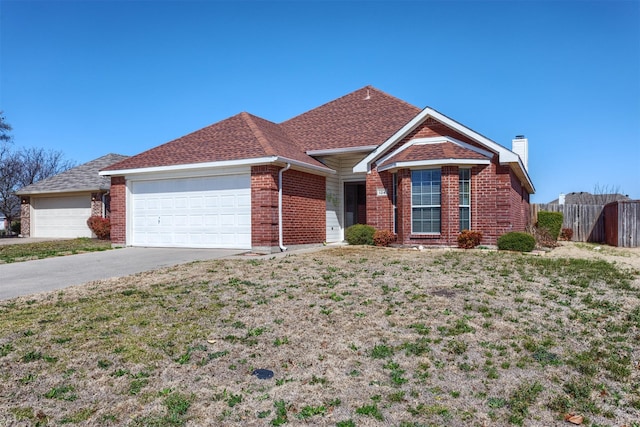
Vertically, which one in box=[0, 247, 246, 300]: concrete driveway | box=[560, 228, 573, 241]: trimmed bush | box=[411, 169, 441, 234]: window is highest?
box=[411, 169, 441, 234]: window

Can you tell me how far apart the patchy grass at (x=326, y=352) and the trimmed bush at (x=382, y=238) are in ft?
20.6

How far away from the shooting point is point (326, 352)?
17.2 feet

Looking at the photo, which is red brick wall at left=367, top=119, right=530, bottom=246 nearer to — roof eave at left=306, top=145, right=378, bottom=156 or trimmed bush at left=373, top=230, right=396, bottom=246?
trimmed bush at left=373, top=230, right=396, bottom=246

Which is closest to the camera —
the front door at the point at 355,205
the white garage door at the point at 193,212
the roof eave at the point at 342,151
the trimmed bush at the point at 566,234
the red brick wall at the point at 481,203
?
the red brick wall at the point at 481,203

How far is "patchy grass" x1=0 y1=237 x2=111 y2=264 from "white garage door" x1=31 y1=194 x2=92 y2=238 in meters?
1.83

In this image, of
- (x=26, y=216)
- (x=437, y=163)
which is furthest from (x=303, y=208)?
(x=26, y=216)

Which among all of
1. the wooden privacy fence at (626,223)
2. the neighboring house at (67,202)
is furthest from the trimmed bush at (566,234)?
the neighboring house at (67,202)

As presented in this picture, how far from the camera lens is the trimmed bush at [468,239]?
14.0 meters

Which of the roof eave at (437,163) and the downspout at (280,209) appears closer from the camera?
the roof eave at (437,163)

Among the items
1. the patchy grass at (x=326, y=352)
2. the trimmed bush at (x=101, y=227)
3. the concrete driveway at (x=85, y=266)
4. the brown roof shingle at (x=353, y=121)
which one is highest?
→ the brown roof shingle at (x=353, y=121)

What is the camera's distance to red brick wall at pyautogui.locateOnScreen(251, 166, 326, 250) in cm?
1402

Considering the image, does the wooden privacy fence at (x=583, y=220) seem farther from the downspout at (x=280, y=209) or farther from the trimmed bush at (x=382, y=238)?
the downspout at (x=280, y=209)

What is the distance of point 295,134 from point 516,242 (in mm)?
10047

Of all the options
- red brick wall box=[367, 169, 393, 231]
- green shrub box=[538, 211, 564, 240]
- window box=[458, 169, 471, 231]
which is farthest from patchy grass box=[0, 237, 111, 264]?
green shrub box=[538, 211, 564, 240]
